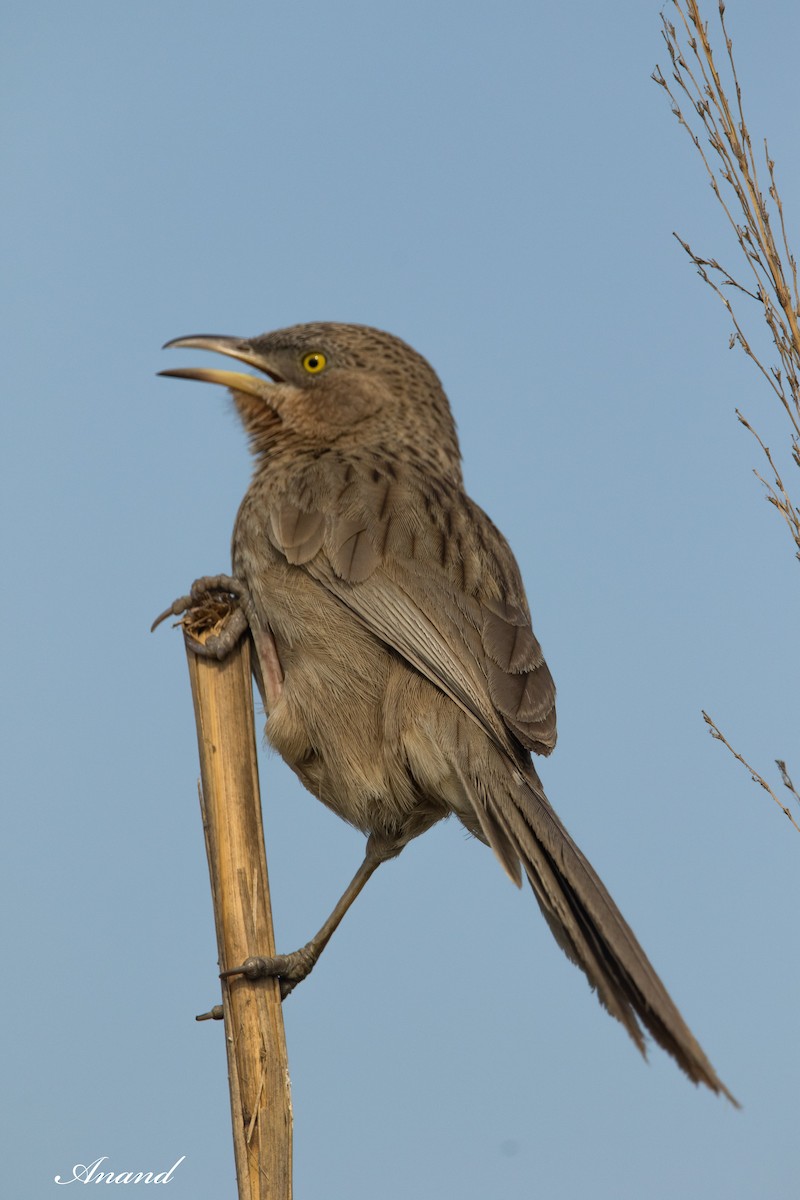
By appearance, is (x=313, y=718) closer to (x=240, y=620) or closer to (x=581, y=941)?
(x=240, y=620)

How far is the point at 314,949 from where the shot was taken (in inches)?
181

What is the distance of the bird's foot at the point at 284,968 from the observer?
12.7 feet

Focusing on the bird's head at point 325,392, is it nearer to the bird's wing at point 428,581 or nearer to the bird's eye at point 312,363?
the bird's eye at point 312,363

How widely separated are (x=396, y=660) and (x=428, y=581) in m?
0.29

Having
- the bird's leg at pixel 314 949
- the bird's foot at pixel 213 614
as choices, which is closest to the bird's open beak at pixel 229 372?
the bird's foot at pixel 213 614

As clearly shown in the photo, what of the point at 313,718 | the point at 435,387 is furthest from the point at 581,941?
the point at 435,387

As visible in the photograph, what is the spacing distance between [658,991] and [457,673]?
1.22m

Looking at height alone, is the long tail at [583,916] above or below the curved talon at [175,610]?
below

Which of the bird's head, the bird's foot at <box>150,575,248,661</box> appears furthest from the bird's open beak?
the bird's foot at <box>150,575,248,661</box>

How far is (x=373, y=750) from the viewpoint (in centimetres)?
440

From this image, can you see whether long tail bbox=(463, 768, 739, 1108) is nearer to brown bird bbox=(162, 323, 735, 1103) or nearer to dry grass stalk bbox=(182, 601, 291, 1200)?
brown bird bbox=(162, 323, 735, 1103)

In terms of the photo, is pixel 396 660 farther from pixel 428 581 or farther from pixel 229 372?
pixel 229 372

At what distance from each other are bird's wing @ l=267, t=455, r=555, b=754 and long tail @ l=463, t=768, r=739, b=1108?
216 millimetres

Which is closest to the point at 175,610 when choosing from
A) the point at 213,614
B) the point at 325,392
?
the point at 213,614
